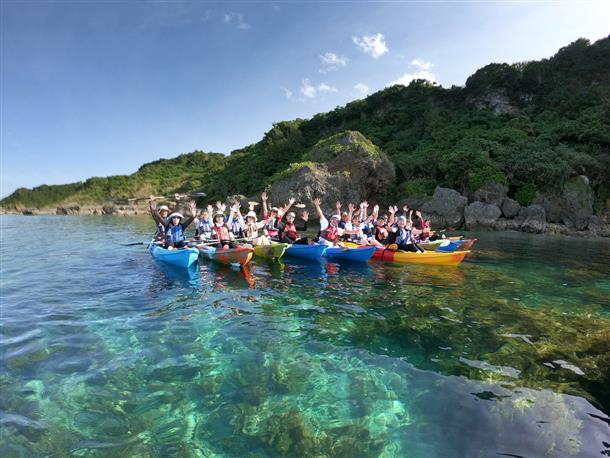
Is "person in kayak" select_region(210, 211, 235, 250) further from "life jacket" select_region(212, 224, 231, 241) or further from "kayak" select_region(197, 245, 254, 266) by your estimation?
"kayak" select_region(197, 245, 254, 266)

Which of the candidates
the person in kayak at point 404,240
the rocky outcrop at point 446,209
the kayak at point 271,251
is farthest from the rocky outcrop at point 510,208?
the kayak at point 271,251

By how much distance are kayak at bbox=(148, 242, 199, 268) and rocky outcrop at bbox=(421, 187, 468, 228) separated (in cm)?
2184

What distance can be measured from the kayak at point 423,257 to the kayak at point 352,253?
68 cm

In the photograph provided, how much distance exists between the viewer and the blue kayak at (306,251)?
1248cm

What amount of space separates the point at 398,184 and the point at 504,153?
29.9 ft

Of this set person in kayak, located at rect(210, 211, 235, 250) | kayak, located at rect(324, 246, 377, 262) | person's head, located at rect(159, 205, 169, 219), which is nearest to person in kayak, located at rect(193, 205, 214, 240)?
person in kayak, located at rect(210, 211, 235, 250)

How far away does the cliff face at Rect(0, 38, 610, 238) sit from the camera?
1088 inches

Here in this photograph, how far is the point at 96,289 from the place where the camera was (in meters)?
9.43

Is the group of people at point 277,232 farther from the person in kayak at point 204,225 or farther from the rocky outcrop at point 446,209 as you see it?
the rocky outcrop at point 446,209

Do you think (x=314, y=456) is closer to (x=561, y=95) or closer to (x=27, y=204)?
(x=561, y=95)

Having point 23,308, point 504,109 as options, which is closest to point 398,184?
point 504,109

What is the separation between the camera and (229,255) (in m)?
11.6

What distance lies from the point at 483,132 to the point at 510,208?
1211 cm

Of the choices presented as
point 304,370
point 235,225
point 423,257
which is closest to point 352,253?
point 423,257
